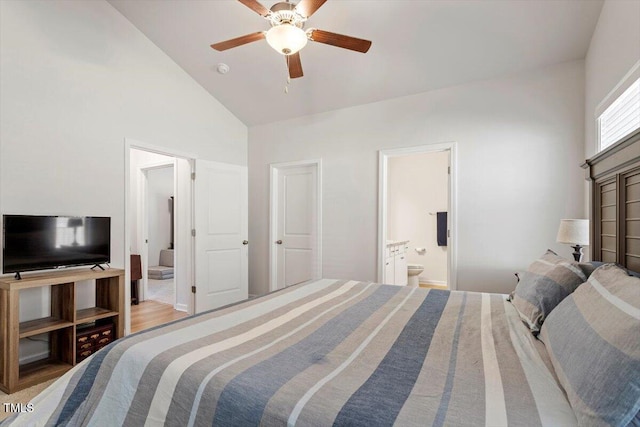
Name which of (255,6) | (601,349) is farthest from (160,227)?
(601,349)

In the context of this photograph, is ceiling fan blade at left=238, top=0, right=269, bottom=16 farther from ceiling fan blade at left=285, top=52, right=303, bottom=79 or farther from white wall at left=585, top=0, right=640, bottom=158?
white wall at left=585, top=0, right=640, bottom=158

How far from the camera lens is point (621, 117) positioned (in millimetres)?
2133

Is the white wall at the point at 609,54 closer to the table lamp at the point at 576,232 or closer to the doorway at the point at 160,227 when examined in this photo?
the table lamp at the point at 576,232

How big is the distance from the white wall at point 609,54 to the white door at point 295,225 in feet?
9.26

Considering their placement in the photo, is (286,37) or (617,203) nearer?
(617,203)

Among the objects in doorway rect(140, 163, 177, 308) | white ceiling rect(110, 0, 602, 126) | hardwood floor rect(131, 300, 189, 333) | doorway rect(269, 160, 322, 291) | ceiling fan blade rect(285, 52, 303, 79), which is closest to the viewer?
ceiling fan blade rect(285, 52, 303, 79)

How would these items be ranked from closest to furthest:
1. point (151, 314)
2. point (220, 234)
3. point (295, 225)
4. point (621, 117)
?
point (621, 117)
point (151, 314)
point (220, 234)
point (295, 225)

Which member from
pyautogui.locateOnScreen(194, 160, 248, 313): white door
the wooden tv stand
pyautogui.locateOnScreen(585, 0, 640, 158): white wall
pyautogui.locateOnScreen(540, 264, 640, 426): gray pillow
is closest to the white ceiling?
pyautogui.locateOnScreen(585, 0, 640, 158): white wall

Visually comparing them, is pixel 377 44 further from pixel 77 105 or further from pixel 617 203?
pixel 77 105

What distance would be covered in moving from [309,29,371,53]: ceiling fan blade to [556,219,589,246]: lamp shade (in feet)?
6.39

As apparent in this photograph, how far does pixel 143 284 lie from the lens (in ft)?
15.8

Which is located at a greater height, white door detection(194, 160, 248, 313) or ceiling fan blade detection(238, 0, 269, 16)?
ceiling fan blade detection(238, 0, 269, 16)

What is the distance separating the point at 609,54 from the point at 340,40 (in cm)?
192

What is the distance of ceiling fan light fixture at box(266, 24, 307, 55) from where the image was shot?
1996 mm
